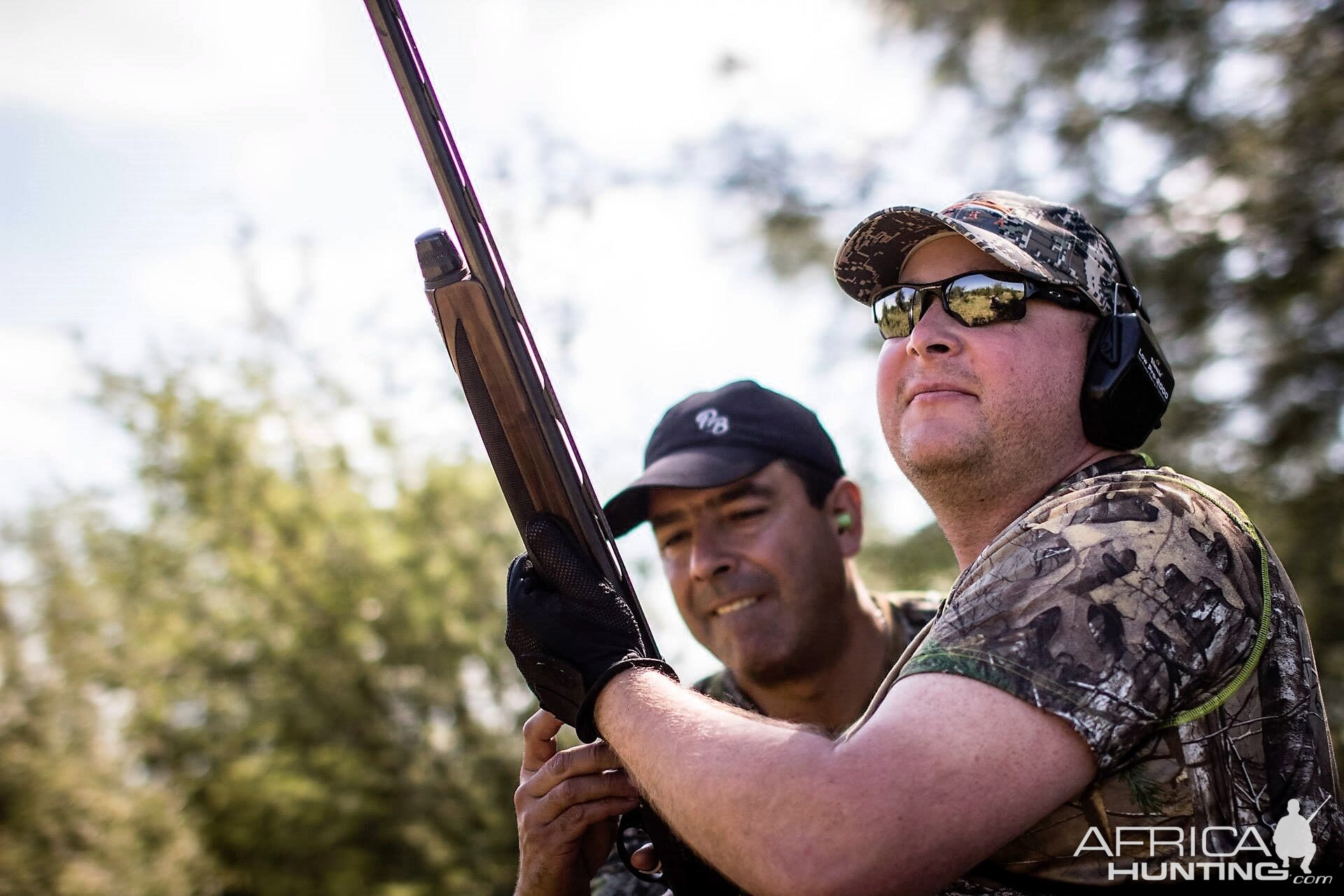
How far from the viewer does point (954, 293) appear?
2.20 m

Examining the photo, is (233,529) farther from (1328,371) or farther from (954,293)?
(954,293)

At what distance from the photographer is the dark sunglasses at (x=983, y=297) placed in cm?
213

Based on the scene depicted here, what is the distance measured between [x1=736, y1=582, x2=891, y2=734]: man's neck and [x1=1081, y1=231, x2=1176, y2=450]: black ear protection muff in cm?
153

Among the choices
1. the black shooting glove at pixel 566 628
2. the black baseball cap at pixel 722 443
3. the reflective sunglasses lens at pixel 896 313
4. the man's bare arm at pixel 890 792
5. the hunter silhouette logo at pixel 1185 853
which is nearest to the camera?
the man's bare arm at pixel 890 792

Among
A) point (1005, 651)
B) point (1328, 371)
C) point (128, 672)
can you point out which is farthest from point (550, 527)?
point (128, 672)

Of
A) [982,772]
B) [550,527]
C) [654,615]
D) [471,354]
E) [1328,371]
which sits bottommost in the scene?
[654,615]

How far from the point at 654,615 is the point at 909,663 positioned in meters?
8.24

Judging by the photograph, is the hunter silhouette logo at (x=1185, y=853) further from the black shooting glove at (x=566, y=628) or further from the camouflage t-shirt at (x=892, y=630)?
the camouflage t-shirt at (x=892, y=630)

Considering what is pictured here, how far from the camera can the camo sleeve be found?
4.89ft

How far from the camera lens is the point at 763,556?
345 centimetres

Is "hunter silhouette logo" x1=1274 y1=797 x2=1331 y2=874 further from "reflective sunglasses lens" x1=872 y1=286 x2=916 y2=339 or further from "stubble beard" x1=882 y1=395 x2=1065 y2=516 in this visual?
"reflective sunglasses lens" x1=872 y1=286 x2=916 y2=339

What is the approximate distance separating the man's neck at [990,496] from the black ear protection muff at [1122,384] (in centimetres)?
6

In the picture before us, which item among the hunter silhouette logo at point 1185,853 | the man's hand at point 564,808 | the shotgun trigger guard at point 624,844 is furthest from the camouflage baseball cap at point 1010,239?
the shotgun trigger guard at point 624,844

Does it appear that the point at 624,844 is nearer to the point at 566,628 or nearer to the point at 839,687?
the point at 566,628
